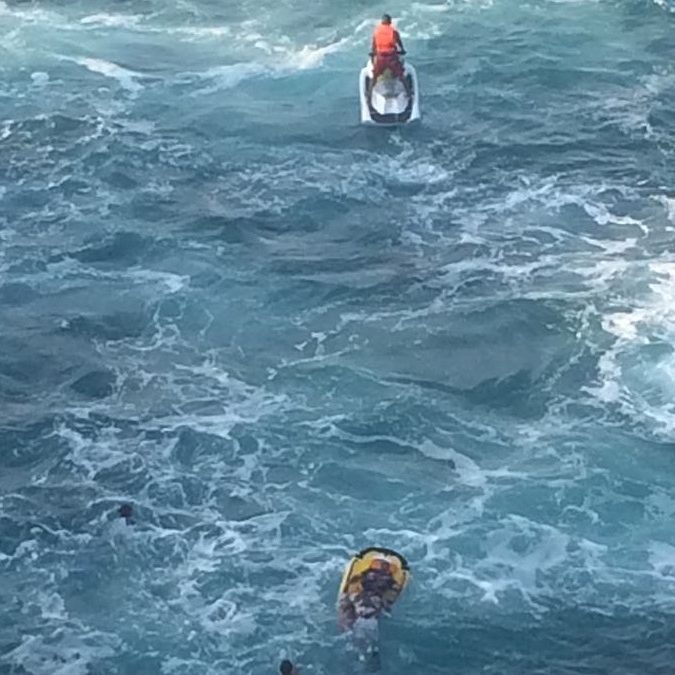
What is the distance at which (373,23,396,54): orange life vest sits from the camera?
38.1 m

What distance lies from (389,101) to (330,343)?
9.54m

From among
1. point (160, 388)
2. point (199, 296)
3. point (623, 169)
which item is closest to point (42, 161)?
point (199, 296)

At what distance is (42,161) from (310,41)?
10.2 m

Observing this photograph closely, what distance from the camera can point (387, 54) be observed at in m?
38.0

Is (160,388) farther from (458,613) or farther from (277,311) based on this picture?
(458,613)

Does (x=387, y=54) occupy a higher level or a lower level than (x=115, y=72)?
higher

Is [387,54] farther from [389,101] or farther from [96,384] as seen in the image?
[96,384]

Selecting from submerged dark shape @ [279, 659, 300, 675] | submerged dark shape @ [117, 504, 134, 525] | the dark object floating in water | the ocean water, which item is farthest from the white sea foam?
submerged dark shape @ [279, 659, 300, 675]

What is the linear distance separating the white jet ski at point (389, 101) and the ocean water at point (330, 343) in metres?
0.47

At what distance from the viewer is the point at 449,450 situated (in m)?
28.2

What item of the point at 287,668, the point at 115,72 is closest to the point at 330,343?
the point at 287,668

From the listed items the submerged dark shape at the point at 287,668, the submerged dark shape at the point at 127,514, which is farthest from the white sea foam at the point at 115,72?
the submerged dark shape at the point at 287,668

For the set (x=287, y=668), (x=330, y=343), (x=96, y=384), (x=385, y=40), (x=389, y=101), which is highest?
(x=385, y=40)

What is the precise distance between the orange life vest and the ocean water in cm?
212
